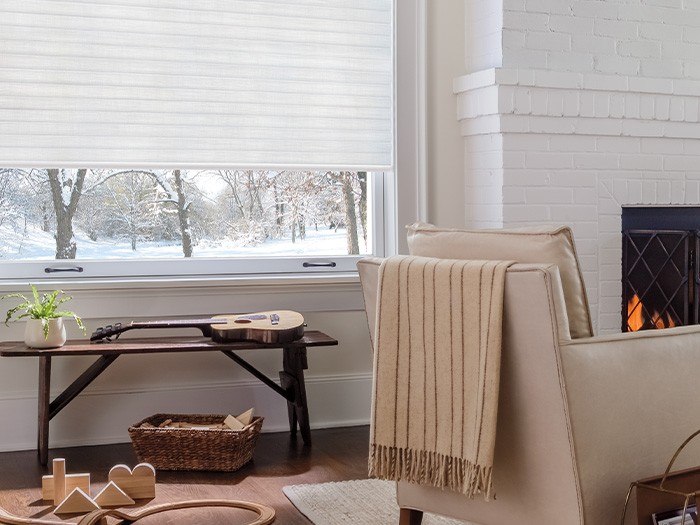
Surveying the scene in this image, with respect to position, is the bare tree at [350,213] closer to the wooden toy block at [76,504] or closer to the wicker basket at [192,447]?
the wicker basket at [192,447]

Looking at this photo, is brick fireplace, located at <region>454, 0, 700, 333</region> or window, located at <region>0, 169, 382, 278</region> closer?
window, located at <region>0, 169, 382, 278</region>

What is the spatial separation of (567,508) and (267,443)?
77.0 inches

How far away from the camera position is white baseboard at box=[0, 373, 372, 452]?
3.98 metres

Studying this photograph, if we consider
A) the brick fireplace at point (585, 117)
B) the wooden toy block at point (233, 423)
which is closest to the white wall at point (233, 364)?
the brick fireplace at point (585, 117)

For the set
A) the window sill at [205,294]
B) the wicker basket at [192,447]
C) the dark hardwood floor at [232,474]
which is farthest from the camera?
the window sill at [205,294]

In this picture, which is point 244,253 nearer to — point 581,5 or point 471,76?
point 471,76

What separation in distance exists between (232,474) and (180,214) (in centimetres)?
121

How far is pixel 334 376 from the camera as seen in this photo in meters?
4.38

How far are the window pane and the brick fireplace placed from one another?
614mm

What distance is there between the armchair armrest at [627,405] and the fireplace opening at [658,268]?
1.83 metres

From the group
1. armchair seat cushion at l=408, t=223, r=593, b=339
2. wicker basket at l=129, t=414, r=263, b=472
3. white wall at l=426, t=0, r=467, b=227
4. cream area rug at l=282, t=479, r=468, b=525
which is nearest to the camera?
armchair seat cushion at l=408, t=223, r=593, b=339

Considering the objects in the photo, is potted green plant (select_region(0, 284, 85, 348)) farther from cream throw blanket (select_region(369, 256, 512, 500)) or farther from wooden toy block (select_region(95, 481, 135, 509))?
cream throw blanket (select_region(369, 256, 512, 500))

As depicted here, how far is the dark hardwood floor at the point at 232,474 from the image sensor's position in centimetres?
315

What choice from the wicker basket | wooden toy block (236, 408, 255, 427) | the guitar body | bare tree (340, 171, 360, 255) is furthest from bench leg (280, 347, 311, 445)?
bare tree (340, 171, 360, 255)
